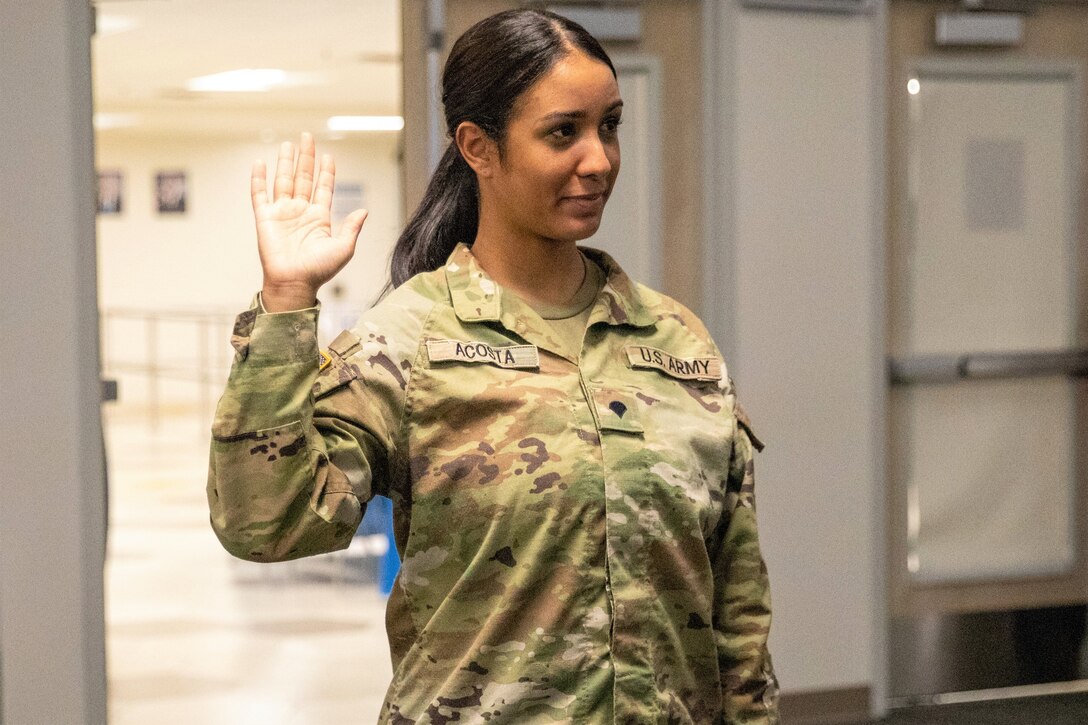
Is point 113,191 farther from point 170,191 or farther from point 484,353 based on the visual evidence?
point 484,353

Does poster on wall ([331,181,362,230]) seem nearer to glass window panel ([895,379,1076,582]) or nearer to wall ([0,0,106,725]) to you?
glass window panel ([895,379,1076,582])

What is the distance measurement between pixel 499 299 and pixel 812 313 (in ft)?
8.19

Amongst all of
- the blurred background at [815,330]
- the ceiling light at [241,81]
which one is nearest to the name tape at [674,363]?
the blurred background at [815,330]

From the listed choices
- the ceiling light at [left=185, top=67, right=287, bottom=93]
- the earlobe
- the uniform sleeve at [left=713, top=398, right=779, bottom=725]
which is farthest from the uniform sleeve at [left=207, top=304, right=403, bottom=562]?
the ceiling light at [left=185, top=67, right=287, bottom=93]

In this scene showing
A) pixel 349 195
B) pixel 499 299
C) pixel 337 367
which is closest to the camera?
pixel 337 367

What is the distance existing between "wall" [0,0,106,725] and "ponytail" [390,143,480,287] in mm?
1829

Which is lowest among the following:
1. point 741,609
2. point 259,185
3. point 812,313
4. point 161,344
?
point 161,344

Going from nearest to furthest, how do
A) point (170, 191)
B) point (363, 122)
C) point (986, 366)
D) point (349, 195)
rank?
point (986, 366)
point (363, 122)
point (170, 191)
point (349, 195)

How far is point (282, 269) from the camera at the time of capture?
1164 millimetres

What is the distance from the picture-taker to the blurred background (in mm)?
3088

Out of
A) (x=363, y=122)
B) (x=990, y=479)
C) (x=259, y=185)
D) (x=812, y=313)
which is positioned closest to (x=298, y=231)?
(x=259, y=185)

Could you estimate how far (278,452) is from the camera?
1124 millimetres

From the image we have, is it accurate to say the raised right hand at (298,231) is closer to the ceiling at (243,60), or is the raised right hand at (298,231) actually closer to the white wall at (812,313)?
the white wall at (812,313)

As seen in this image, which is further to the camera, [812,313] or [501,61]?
[812,313]
